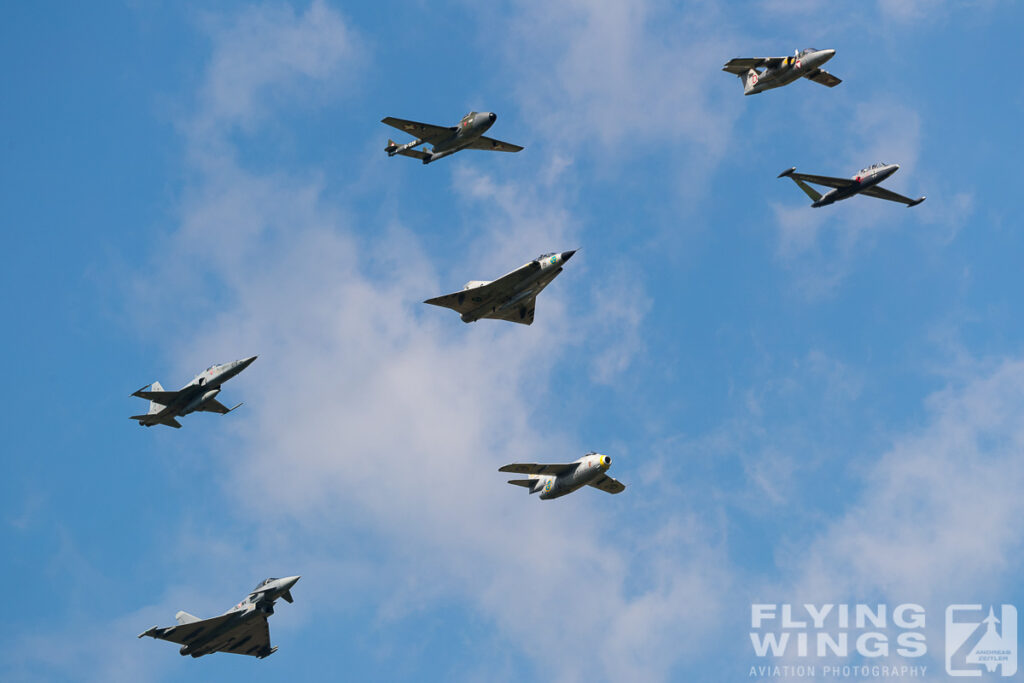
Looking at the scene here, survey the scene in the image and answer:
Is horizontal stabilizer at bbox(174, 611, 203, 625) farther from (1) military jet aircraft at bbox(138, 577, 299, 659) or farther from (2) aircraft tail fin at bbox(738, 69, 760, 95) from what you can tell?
(2) aircraft tail fin at bbox(738, 69, 760, 95)

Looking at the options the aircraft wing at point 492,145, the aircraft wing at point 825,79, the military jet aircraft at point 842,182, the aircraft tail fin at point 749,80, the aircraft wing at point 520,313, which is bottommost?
the aircraft wing at point 520,313

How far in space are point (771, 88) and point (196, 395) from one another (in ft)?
196

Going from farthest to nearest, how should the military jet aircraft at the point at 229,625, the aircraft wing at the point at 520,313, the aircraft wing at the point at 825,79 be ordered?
the aircraft wing at the point at 825,79
the aircraft wing at the point at 520,313
the military jet aircraft at the point at 229,625

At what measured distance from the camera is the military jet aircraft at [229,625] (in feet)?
250

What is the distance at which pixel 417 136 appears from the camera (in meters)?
90.3

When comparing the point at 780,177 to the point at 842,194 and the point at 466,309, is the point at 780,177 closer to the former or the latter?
the point at 842,194

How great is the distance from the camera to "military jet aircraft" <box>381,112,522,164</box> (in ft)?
290

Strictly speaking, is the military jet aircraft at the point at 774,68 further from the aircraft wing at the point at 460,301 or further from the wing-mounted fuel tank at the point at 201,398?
the wing-mounted fuel tank at the point at 201,398

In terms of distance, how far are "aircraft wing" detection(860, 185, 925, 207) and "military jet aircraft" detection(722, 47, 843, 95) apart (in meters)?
12.7

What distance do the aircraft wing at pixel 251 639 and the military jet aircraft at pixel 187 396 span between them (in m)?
18.3

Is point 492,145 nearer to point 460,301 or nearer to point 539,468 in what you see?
point 460,301

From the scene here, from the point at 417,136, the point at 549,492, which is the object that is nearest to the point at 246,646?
the point at 549,492

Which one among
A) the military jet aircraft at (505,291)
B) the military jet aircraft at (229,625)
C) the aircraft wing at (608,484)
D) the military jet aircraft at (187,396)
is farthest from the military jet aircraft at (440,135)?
the military jet aircraft at (229,625)

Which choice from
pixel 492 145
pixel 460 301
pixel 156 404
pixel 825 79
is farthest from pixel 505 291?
pixel 825 79
